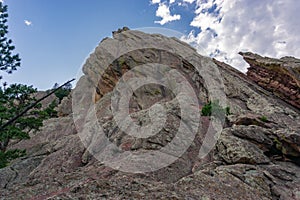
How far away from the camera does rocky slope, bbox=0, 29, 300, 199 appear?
9750mm

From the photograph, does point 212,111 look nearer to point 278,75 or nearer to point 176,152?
point 176,152

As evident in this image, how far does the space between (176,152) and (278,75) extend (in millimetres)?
20916

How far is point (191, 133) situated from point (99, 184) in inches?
326

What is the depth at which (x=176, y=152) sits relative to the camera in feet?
46.2

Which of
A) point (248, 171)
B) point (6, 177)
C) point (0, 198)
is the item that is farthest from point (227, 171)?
point (6, 177)

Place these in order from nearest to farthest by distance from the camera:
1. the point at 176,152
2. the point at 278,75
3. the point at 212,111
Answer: the point at 176,152
the point at 212,111
the point at 278,75

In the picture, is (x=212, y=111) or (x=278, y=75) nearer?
(x=212, y=111)

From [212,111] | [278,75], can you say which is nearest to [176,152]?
[212,111]

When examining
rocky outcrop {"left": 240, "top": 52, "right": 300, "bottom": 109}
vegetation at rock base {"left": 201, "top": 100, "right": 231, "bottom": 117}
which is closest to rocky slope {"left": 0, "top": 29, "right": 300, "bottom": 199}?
vegetation at rock base {"left": 201, "top": 100, "right": 231, "bottom": 117}

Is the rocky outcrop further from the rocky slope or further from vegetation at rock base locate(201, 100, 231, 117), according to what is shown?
vegetation at rock base locate(201, 100, 231, 117)

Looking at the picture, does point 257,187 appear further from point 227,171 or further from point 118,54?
point 118,54

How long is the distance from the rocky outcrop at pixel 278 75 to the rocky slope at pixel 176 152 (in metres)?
0.92

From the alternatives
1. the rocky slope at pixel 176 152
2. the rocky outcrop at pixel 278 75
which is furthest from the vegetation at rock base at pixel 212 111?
the rocky outcrop at pixel 278 75

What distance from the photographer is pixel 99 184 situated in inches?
354
